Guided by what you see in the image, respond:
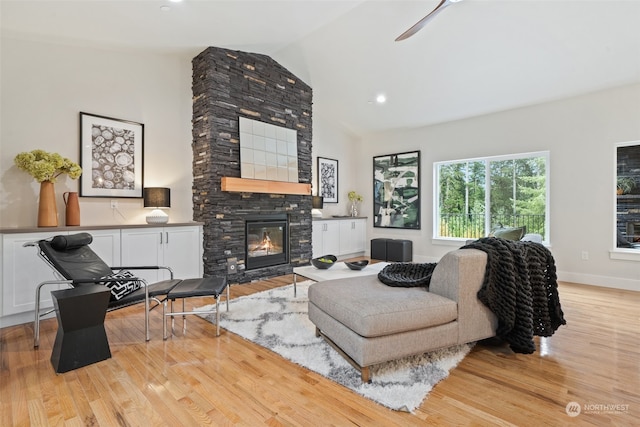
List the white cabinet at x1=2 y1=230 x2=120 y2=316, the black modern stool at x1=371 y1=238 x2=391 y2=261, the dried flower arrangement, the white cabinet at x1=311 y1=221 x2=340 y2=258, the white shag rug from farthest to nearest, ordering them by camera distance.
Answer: the black modern stool at x1=371 y1=238 x2=391 y2=261 → the white cabinet at x1=311 y1=221 x2=340 y2=258 → the dried flower arrangement → the white cabinet at x1=2 y1=230 x2=120 y2=316 → the white shag rug

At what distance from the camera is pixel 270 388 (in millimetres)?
→ 1882

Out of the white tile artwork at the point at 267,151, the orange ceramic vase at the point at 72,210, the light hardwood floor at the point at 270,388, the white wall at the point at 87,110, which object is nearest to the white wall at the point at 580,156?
the light hardwood floor at the point at 270,388

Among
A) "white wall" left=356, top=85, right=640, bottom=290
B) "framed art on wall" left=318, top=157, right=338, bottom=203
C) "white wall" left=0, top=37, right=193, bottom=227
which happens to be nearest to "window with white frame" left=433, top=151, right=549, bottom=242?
"white wall" left=356, top=85, right=640, bottom=290

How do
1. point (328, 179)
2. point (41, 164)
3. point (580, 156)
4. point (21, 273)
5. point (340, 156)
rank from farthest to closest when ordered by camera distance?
point (340, 156)
point (328, 179)
point (580, 156)
point (41, 164)
point (21, 273)

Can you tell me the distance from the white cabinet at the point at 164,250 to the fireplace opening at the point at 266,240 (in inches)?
28.7

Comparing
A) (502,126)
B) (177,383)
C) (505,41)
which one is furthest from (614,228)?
(177,383)

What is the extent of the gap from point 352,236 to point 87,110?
16.2 ft

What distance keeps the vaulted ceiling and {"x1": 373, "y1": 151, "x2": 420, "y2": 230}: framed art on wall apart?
4.80 ft

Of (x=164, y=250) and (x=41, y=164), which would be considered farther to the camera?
(x=164, y=250)

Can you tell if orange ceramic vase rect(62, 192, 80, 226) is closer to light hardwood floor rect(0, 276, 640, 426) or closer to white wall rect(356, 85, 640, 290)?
light hardwood floor rect(0, 276, 640, 426)

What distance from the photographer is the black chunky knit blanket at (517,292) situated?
2121 millimetres

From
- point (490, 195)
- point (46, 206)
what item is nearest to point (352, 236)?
point (490, 195)

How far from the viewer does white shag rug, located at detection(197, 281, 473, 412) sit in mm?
1820

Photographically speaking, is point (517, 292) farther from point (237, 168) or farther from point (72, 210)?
point (72, 210)
